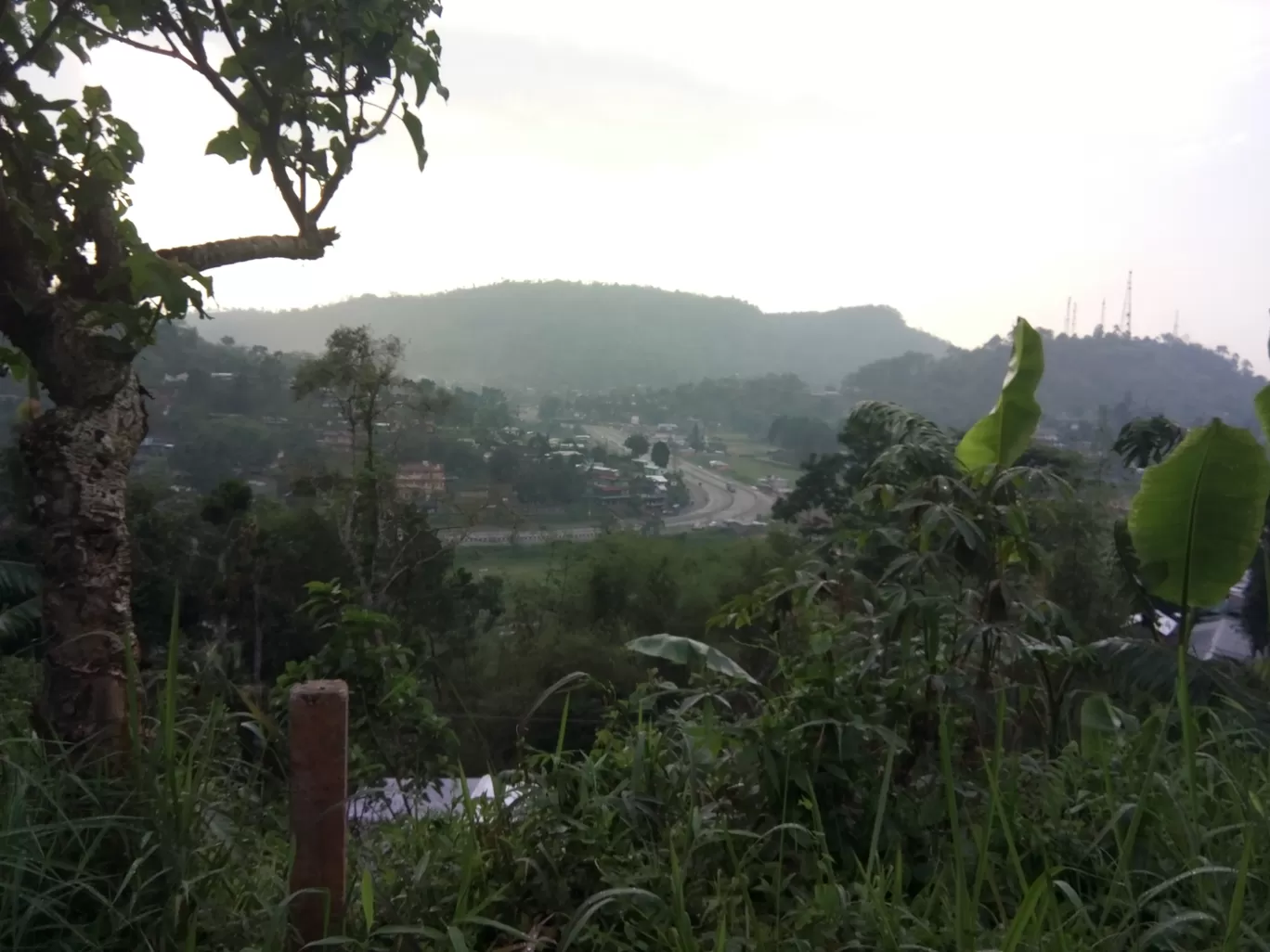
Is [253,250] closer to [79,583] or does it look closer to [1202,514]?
[79,583]

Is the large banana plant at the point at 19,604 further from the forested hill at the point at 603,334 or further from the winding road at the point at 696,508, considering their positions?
the winding road at the point at 696,508

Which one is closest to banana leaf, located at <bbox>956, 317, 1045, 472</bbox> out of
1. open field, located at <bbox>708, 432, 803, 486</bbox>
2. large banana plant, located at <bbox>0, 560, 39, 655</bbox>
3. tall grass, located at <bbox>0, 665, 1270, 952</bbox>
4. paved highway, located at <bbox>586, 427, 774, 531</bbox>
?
tall grass, located at <bbox>0, 665, 1270, 952</bbox>

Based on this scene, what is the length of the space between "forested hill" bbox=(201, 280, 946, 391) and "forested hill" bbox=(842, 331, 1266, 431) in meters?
2.43

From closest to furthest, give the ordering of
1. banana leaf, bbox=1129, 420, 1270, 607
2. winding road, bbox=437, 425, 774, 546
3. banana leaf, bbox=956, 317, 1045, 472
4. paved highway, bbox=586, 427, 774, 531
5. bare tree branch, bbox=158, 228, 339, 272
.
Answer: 1. bare tree branch, bbox=158, 228, 339, 272
2. banana leaf, bbox=1129, 420, 1270, 607
3. banana leaf, bbox=956, 317, 1045, 472
4. winding road, bbox=437, 425, 774, 546
5. paved highway, bbox=586, 427, 774, 531

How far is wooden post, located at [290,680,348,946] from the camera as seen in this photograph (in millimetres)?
1349

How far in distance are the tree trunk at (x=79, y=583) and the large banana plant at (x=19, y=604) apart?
3545 millimetres

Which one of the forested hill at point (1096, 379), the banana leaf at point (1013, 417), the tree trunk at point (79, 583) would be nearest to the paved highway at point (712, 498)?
the forested hill at point (1096, 379)

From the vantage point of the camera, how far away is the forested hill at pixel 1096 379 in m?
5.35

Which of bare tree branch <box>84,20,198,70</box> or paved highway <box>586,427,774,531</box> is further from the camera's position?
paved highway <box>586,427,774,531</box>

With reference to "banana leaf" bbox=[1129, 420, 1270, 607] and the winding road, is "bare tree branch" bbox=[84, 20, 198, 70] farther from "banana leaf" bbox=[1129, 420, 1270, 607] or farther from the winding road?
the winding road

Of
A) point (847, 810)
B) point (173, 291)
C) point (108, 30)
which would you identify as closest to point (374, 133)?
point (108, 30)

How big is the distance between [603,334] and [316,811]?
13.7 metres

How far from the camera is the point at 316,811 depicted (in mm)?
1354

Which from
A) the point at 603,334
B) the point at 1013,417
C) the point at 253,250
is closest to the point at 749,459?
the point at 603,334
